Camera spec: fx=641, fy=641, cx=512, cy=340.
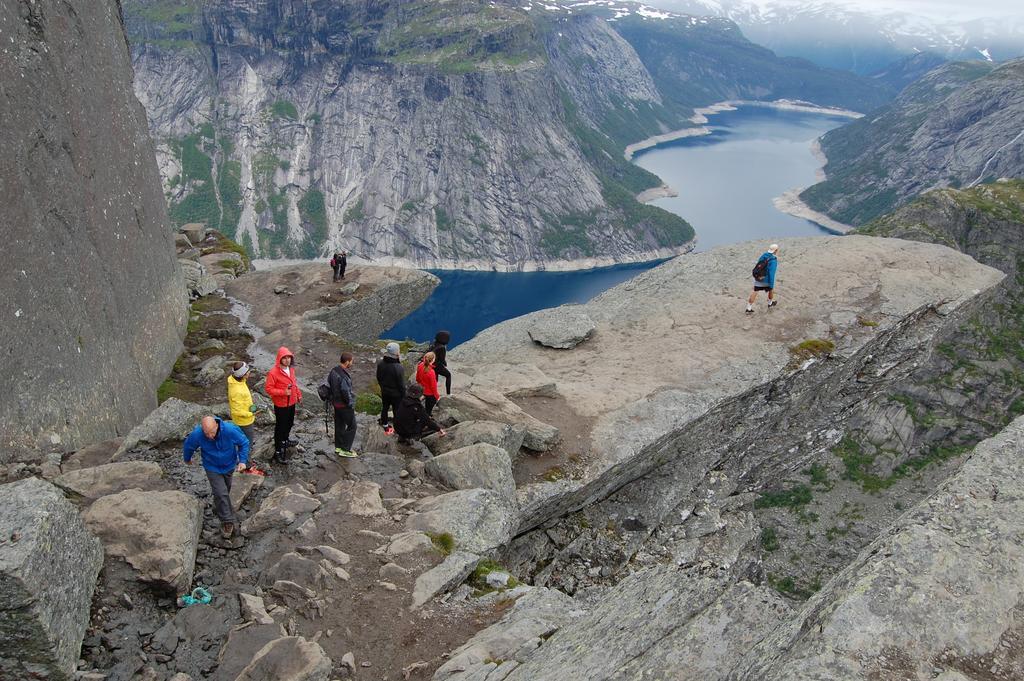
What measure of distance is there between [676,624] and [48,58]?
793 inches

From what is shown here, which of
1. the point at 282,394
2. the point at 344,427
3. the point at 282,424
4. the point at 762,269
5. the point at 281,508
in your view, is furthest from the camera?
the point at 762,269

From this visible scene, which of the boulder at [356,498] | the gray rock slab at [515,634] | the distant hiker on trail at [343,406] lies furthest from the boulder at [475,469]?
the gray rock slab at [515,634]

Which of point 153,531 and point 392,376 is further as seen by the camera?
point 392,376

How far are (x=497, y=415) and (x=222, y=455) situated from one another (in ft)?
28.6

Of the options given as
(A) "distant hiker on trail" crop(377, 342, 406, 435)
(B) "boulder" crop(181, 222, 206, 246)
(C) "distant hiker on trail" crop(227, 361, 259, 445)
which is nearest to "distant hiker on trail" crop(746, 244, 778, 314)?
(A) "distant hiker on trail" crop(377, 342, 406, 435)

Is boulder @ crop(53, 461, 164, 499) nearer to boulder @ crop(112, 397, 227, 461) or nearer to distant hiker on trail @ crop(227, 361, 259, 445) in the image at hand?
boulder @ crop(112, 397, 227, 461)

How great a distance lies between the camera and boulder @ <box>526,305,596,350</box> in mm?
29394

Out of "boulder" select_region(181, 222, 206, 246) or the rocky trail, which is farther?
"boulder" select_region(181, 222, 206, 246)

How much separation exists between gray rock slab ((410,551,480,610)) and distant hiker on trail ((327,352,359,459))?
4.92 m

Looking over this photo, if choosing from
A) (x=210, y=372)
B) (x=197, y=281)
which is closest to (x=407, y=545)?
(x=210, y=372)

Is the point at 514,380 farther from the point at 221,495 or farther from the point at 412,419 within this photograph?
the point at 221,495

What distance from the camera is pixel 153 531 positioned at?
12.3 metres

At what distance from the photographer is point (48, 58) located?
16938 mm

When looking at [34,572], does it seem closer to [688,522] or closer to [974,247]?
[688,522]
